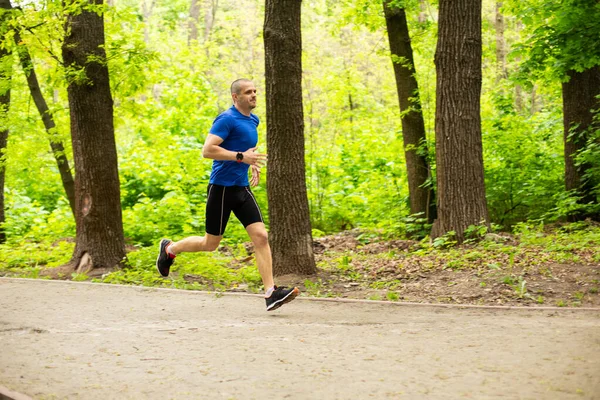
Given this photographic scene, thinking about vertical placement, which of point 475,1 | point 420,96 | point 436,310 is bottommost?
point 436,310

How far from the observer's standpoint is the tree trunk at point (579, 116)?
1431 centimetres

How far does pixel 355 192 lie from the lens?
1964cm

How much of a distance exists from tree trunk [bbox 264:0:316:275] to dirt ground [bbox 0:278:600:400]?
1783 millimetres

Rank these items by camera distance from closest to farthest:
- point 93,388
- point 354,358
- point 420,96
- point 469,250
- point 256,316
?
point 93,388 → point 354,358 → point 256,316 → point 469,250 → point 420,96

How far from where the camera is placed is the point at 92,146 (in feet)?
37.7

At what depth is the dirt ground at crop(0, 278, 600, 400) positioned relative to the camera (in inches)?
179

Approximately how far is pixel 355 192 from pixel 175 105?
7.32 meters

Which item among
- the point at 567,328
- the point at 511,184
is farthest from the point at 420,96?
the point at 567,328

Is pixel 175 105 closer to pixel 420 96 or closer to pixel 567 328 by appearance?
pixel 420 96

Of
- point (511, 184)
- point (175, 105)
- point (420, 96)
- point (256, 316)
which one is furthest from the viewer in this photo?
point (175, 105)

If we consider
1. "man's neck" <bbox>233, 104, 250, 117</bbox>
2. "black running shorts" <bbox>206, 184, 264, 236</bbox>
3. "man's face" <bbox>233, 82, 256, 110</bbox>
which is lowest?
"black running shorts" <bbox>206, 184, 264, 236</bbox>

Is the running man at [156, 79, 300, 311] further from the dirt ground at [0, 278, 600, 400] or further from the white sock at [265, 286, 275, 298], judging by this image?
the dirt ground at [0, 278, 600, 400]

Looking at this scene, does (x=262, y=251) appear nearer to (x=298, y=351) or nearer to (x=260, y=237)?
(x=260, y=237)

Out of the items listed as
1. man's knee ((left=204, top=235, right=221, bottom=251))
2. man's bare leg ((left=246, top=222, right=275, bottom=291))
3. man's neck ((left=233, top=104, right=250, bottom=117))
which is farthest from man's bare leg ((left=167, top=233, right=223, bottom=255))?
man's neck ((left=233, top=104, right=250, bottom=117))
